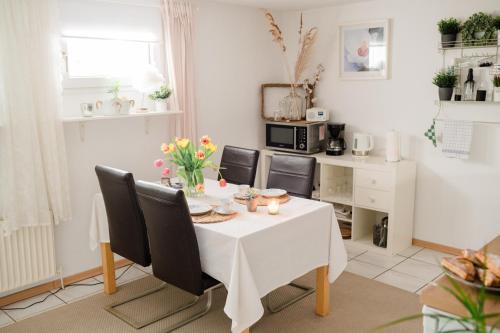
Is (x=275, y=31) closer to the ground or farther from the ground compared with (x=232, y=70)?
farther from the ground

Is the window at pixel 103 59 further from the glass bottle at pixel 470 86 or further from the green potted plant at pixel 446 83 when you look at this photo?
the glass bottle at pixel 470 86

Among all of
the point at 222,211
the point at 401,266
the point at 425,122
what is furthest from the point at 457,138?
the point at 222,211

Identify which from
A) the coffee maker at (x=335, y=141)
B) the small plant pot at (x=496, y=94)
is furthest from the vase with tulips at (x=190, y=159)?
the small plant pot at (x=496, y=94)

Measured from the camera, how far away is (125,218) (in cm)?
306

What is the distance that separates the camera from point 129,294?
355cm

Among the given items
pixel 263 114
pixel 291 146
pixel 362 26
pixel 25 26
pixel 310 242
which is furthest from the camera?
pixel 263 114

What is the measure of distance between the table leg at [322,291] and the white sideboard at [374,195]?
4.14ft

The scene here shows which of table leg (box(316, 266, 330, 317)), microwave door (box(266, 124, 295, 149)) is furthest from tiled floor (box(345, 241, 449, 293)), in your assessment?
microwave door (box(266, 124, 295, 149))

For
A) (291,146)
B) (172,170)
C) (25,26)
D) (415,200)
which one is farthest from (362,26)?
(25,26)

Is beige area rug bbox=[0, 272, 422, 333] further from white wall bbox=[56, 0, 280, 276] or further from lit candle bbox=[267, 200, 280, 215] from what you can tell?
lit candle bbox=[267, 200, 280, 215]

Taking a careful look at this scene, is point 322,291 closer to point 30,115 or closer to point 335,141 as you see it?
point 335,141

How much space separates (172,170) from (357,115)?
191cm

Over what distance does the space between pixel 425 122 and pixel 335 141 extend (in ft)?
2.89

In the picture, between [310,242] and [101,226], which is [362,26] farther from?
[101,226]
